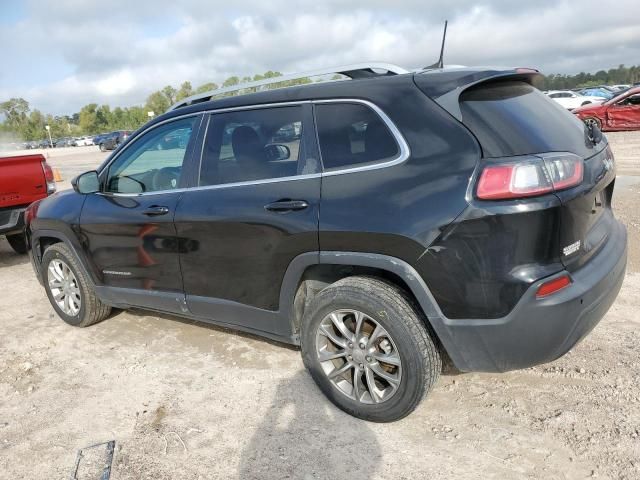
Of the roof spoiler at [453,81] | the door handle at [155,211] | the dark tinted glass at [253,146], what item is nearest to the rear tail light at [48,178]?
the door handle at [155,211]

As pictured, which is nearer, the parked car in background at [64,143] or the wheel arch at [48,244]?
the wheel arch at [48,244]

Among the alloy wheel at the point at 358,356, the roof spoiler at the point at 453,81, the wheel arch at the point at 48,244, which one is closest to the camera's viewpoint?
the roof spoiler at the point at 453,81

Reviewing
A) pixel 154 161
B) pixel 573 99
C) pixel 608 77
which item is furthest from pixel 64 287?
pixel 608 77

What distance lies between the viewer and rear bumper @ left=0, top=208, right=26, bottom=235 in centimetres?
627

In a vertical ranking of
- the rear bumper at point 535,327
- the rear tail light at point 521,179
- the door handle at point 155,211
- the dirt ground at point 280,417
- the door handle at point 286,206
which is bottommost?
the dirt ground at point 280,417

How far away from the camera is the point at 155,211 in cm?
347

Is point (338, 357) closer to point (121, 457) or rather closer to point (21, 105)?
point (121, 457)

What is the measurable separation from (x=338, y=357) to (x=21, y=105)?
120 m

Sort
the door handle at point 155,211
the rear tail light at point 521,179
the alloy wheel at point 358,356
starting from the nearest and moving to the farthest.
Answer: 1. the rear tail light at point 521,179
2. the alloy wheel at point 358,356
3. the door handle at point 155,211

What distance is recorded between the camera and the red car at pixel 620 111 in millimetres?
16172

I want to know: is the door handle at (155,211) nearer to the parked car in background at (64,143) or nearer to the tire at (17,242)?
the tire at (17,242)

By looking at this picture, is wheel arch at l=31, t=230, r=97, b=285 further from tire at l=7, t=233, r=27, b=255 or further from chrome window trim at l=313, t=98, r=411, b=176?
tire at l=7, t=233, r=27, b=255

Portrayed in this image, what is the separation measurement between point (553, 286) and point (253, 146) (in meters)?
1.88

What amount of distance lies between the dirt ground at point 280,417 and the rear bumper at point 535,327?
0.48 metres
